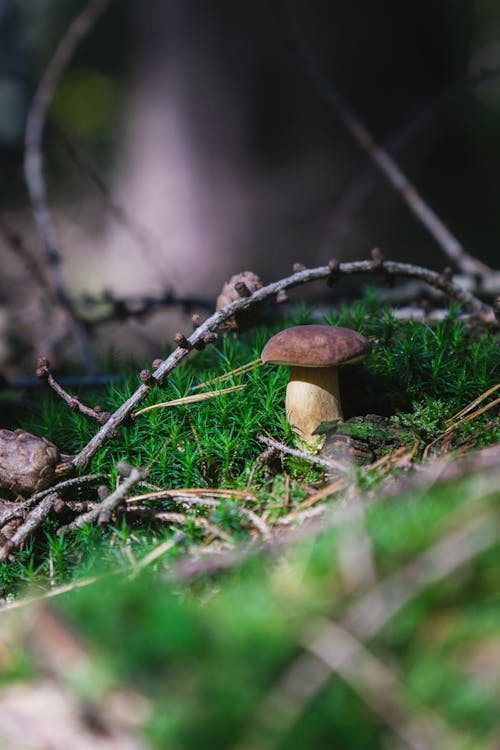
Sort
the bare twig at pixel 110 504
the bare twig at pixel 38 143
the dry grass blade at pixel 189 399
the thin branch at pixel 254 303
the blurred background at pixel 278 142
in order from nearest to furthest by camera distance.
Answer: the bare twig at pixel 110 504
the thin branch at pixel 254 303
the dry grass blade at pixel 189 399
the bare twig at pixel 38 143
the blurred background at pixel 278 142

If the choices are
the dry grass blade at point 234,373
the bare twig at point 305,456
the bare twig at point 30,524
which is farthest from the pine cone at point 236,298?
the bare twig at point 30,524

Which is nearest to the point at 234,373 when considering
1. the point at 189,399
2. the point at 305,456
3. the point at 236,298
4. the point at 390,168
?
the point at 189,399

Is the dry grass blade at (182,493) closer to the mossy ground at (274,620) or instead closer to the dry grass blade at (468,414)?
the mossy ground at (274,620)

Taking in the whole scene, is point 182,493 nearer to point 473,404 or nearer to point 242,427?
point 242,427

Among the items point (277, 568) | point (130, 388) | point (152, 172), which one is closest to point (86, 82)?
point (152, 172)

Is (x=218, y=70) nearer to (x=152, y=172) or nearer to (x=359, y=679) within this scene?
(x=152, y=172)
